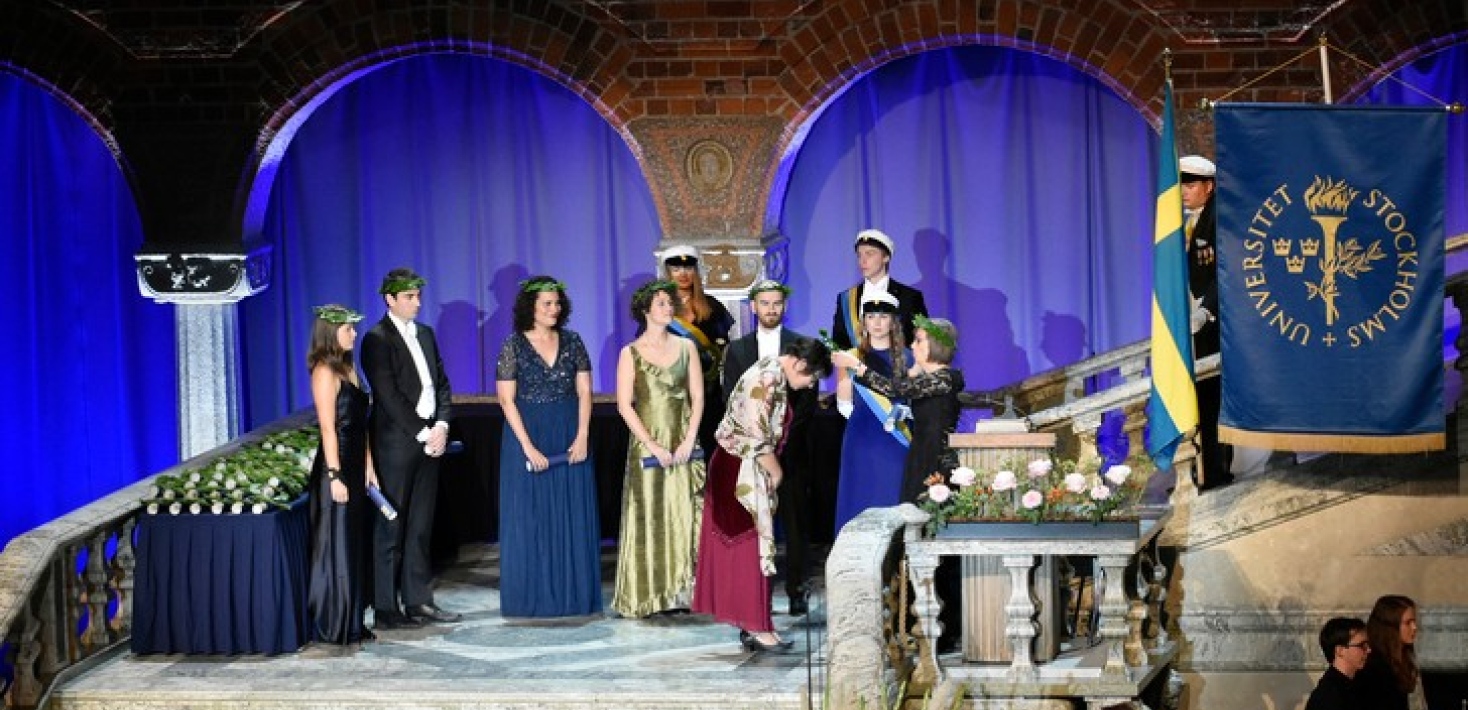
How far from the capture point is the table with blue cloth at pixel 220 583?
34.5 ft

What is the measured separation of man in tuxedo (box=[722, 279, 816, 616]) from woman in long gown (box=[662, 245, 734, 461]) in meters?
0.33

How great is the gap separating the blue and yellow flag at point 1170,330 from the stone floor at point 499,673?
1608mm

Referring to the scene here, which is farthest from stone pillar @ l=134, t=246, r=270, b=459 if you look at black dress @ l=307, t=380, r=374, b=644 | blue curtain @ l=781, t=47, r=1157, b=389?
blue curtain @ l=781, t=47, r=1157, b=389

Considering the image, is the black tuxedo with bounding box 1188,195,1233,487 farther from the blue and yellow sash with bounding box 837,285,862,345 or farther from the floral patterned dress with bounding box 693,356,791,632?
the floral patterned dress with bounding box 693,356,791,632

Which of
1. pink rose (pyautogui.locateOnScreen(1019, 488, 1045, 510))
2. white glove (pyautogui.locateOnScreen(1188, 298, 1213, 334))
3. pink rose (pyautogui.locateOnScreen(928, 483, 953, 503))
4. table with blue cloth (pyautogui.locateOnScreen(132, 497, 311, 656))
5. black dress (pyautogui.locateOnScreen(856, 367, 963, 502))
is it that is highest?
white glove (pyautogui.locateOnScreen(1188, 298, 1213, 334))

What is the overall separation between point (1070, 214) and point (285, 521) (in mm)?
5311

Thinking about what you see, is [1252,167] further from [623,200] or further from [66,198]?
[66,198]

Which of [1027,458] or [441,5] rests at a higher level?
[441,5]

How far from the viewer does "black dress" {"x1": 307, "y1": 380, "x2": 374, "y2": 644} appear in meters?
10.6

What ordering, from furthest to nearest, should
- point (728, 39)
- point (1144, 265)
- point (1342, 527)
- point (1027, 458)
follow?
point (1144, 265), point (728, 39), point (1342, 527), point (1027, 458)

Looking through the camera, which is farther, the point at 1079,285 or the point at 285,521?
the point at 1079,285

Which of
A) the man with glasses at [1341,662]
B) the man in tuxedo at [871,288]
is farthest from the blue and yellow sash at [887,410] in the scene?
the man with glasses at [1341,662]

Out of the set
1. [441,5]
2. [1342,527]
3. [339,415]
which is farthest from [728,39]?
[1342,527]

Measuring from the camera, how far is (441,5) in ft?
42.9
